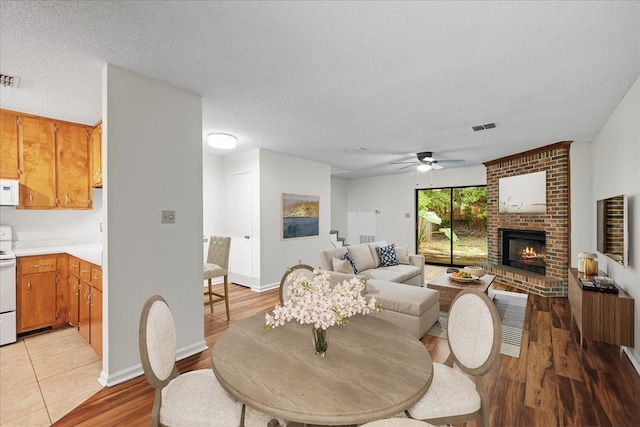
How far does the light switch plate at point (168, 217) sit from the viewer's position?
263 centimetres

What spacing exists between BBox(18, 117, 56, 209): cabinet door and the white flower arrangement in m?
3.71

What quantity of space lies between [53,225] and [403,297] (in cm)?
451

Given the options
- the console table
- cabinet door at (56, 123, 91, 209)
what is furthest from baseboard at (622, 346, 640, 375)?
cabinet door at (56, 123, 91, 209)

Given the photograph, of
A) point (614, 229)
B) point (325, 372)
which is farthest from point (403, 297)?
point (614, 229)

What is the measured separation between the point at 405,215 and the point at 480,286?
13.7ft

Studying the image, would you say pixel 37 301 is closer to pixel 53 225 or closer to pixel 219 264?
pixel 53 225

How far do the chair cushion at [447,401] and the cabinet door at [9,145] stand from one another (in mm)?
4477

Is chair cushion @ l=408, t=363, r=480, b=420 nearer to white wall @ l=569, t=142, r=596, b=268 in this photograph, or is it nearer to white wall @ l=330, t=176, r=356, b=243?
white wall @ l=569, t=142, r=596, b=268

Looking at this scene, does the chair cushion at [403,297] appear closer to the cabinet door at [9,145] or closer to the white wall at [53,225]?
the white wall at [53,225]

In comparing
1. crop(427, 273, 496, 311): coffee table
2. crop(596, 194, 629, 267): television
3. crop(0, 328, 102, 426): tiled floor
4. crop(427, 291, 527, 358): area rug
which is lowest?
crop(427, 291, 527, 358): area rug

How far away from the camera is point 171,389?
1.48 meters

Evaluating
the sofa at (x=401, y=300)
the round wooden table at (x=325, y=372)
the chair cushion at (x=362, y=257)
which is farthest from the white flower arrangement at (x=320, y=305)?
the chair cushion at (x=362, y=257)

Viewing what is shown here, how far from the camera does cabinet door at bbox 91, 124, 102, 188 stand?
3.48 meters

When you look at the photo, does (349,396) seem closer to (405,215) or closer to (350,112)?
(350,112)
